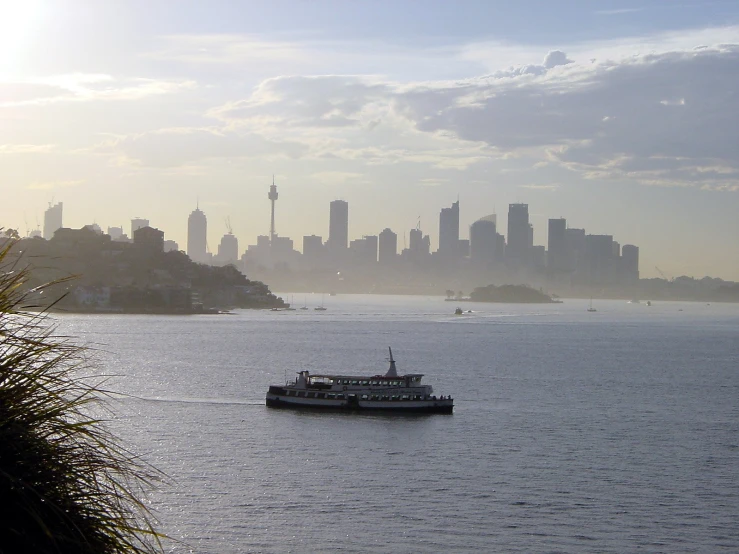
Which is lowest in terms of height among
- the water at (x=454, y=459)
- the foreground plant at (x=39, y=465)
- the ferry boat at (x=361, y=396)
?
the water at (x=454, y=459)

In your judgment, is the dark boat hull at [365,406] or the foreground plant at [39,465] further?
the dark boat hull at [365,406]

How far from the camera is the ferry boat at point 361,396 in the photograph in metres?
55.7

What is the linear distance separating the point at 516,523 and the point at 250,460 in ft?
45.1

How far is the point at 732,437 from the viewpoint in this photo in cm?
4784

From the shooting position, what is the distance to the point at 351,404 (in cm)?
5659

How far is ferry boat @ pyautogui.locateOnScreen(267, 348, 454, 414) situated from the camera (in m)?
55.7

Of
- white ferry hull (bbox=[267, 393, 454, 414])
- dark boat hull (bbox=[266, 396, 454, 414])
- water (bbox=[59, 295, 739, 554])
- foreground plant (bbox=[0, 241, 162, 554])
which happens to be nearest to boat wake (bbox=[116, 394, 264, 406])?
water (bbox=[59, 295, 739, 554])

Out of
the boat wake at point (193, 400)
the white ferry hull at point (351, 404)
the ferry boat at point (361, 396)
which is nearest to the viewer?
the white ferry hull at point (351, 404)

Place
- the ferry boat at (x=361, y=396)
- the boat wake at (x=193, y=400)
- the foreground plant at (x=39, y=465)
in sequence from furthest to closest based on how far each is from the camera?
the boat wake at (x=193, y=400) < the ferry boat at (x=361, y=396) < the foreground plant at (x=39, y=465)

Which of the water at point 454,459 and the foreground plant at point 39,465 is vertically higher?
the foreground plant at point 39,465

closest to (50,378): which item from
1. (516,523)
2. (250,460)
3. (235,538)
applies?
(235,538)

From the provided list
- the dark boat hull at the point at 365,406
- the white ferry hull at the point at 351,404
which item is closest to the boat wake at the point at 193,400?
the white ferry hull at the point at 351,404

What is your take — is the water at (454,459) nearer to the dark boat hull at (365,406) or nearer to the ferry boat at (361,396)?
the dark boat hull at (365,406)

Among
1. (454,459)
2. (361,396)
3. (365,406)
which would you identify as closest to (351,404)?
(361,396)
